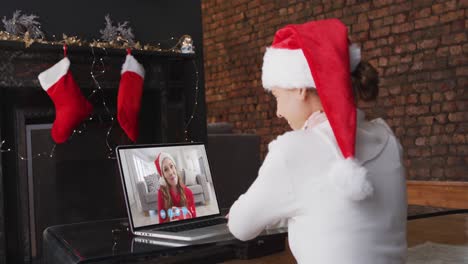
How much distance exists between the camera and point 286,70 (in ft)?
3.58

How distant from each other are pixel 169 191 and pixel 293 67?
0.70m

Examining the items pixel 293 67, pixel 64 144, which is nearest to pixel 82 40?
pixel 64 144

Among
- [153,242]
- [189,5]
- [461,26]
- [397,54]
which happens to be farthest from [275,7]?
[153,242]

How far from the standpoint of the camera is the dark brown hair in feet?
3.45

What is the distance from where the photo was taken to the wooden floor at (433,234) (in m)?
2.82

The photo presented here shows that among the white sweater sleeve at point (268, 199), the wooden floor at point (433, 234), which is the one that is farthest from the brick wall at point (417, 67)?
the white sweater sleeve at point (268, 199)

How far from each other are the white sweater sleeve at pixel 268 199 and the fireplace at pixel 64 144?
166cm

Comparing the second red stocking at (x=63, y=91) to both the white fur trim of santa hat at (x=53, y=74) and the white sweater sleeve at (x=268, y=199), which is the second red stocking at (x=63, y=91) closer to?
the white fur trim of santa hat at (x=53, y=74)

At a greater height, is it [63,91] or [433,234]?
[63,91]

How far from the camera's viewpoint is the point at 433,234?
141 inches

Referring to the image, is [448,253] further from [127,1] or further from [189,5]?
[127,1]

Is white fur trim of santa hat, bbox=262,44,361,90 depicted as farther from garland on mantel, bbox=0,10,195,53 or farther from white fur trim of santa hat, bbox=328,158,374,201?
garland on mantel, bbox=0,10,195,53

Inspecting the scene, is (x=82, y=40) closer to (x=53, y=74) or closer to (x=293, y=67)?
(x=53, y=74)

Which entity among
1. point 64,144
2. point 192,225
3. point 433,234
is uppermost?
point 64,144
